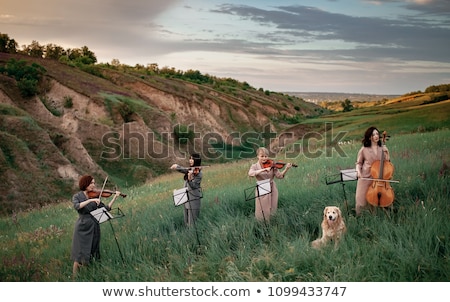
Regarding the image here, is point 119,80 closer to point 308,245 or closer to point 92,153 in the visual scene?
point 92,153

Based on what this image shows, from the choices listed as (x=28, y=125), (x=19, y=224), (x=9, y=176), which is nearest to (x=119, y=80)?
(x=28, y=125)

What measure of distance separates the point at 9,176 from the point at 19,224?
5.35 metres

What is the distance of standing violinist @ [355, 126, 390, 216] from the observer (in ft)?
24.6

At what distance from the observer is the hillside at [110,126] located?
62.4 ft

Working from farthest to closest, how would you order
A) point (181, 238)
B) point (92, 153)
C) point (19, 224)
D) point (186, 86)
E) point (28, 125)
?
point (186, 86) → point (92, 153) → point (28, 125) → point (19, 224) → point (181, 238)

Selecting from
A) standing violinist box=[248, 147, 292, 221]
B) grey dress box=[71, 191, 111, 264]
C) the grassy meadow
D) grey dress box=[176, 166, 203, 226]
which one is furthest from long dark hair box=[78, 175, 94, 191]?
standing violinist box=[248, 147, 292, 221]

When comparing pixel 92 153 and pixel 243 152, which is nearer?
pixel 92 153

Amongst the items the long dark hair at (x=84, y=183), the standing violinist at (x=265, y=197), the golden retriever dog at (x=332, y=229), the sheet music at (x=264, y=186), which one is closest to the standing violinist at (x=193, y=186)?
the standing violinist at (x=265, y=197)

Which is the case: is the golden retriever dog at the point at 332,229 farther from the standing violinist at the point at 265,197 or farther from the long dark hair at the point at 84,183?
the long dark hair at the point at 84,183

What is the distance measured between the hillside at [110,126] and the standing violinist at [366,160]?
12.5 meters

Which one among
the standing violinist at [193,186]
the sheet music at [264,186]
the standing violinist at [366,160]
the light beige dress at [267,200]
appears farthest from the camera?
the standing violinist at [193,186]
